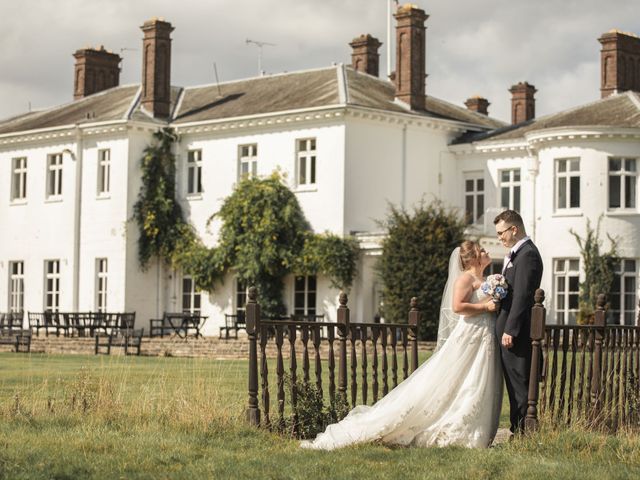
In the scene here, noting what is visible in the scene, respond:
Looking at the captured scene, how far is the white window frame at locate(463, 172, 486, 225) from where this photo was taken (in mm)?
38616

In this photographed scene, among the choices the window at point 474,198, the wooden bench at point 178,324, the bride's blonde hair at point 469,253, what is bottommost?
the wooden bench at point 178,324

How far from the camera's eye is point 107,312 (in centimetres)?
4072

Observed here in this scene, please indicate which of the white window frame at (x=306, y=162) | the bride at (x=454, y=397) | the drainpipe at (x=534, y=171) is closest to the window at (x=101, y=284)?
the white window frame at (x=306, y=162)

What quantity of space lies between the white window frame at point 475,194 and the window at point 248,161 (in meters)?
6.49

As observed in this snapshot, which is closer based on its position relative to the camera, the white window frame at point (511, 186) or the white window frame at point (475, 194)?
the white window frame at point (511, 186)

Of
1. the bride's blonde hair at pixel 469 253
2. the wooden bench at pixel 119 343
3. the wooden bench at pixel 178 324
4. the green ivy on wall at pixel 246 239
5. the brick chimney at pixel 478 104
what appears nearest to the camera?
the bride's blonde hair at pixel 469 253

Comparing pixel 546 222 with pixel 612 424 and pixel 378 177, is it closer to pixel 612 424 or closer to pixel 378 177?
pixel 378 177

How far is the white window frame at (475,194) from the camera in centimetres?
3862

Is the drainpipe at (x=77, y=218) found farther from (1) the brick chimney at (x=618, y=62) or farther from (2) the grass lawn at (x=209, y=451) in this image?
(2) the grass lawn at (x=209, y=451)

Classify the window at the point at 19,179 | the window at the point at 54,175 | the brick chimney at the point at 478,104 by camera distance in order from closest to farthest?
the window at the point at 54,175 < the window at the point at 19,179 < the brick chimney at the point at 478,104

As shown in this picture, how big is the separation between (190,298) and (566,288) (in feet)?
40.7

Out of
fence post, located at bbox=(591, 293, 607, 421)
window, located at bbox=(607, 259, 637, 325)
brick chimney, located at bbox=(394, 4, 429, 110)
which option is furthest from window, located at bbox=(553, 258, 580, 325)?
fence post, located at bbox=(591, 293, 607, 421)

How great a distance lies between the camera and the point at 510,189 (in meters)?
37.8

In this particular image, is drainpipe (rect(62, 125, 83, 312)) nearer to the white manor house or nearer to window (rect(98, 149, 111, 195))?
the white manor house
